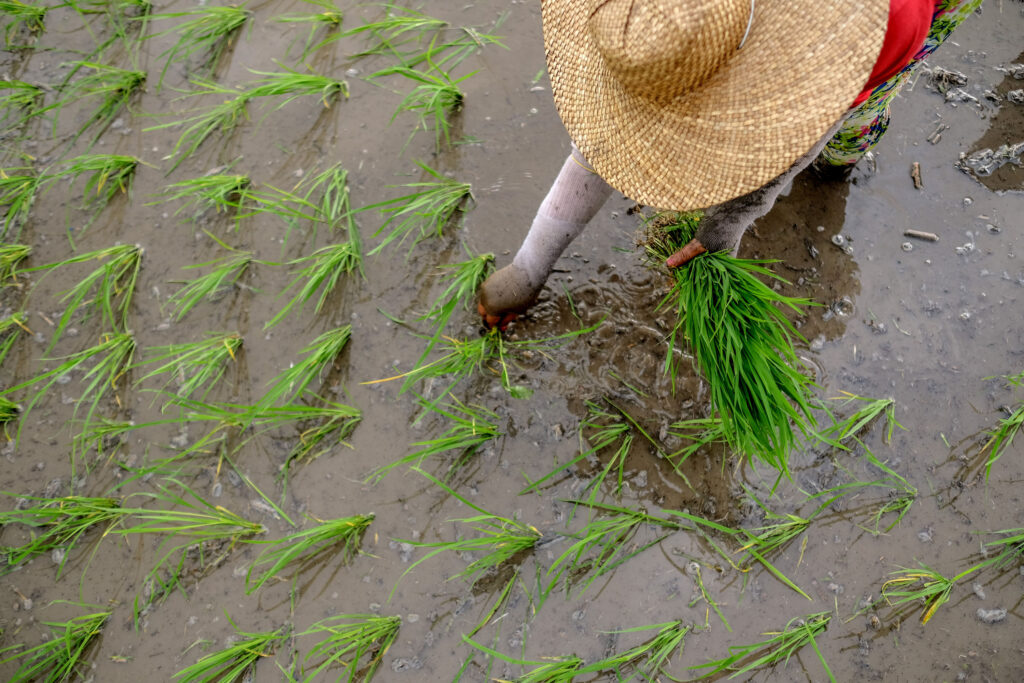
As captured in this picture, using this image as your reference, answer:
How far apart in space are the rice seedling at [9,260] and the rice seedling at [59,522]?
74cm

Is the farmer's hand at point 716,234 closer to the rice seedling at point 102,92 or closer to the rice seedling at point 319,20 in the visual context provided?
the rice seedling at point 319,20

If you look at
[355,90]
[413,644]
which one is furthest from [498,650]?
[355,90]

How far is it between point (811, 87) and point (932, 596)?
56.0 inches

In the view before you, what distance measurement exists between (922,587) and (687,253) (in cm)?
109

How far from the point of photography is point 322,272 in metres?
1.91

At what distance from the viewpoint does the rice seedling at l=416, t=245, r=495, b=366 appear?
187cm

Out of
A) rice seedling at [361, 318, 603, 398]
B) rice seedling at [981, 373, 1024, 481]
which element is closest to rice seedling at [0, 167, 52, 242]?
rice seedling at [361, 318, 603, 398]

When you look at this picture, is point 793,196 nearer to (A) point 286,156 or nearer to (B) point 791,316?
(B) point 791,316

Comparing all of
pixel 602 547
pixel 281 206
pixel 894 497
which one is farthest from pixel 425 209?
pixel 894 497

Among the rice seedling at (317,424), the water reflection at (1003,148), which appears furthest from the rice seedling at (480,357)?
the water reflection at (1003,148)

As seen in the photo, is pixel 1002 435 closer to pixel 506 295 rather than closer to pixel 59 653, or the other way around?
pixel 506 295

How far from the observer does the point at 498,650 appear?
165cm

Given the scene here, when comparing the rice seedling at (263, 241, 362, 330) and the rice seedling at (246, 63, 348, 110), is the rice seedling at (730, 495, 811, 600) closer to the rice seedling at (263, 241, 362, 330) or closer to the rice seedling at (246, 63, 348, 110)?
the rice seedling at (263, 241, 362, 330)

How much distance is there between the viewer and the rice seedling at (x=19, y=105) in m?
2.22
